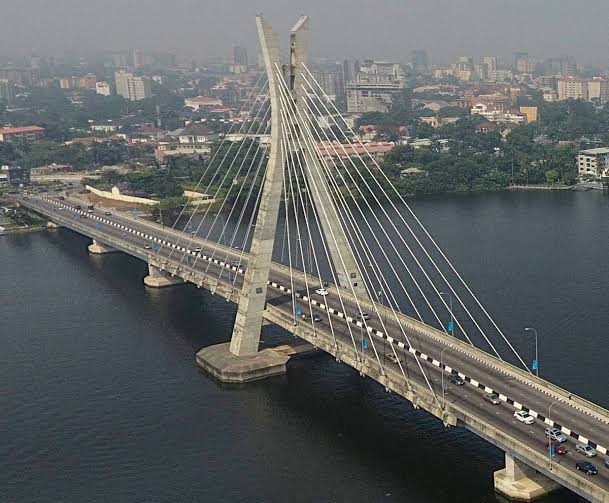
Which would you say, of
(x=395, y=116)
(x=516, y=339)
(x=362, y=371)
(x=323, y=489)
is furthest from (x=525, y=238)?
(x=395, y=116)

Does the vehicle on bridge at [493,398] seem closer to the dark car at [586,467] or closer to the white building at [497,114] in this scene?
the dark car at [586,467]

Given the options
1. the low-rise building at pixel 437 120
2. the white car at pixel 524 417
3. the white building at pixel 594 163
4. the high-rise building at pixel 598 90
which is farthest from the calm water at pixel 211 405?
the high-rise building at pixel 598 90

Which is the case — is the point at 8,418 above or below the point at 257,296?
below

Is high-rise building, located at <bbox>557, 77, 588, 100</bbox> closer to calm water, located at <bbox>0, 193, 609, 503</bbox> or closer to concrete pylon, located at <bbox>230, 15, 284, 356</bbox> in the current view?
calm water, located at <bbox>0, 193, 609, 503</bbox>

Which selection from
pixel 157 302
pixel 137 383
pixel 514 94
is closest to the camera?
pixel 137 383

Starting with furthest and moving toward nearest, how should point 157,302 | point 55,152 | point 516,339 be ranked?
point 55,152, point 157,302, point 516,339

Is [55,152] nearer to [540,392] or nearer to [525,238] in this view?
[525,238]
